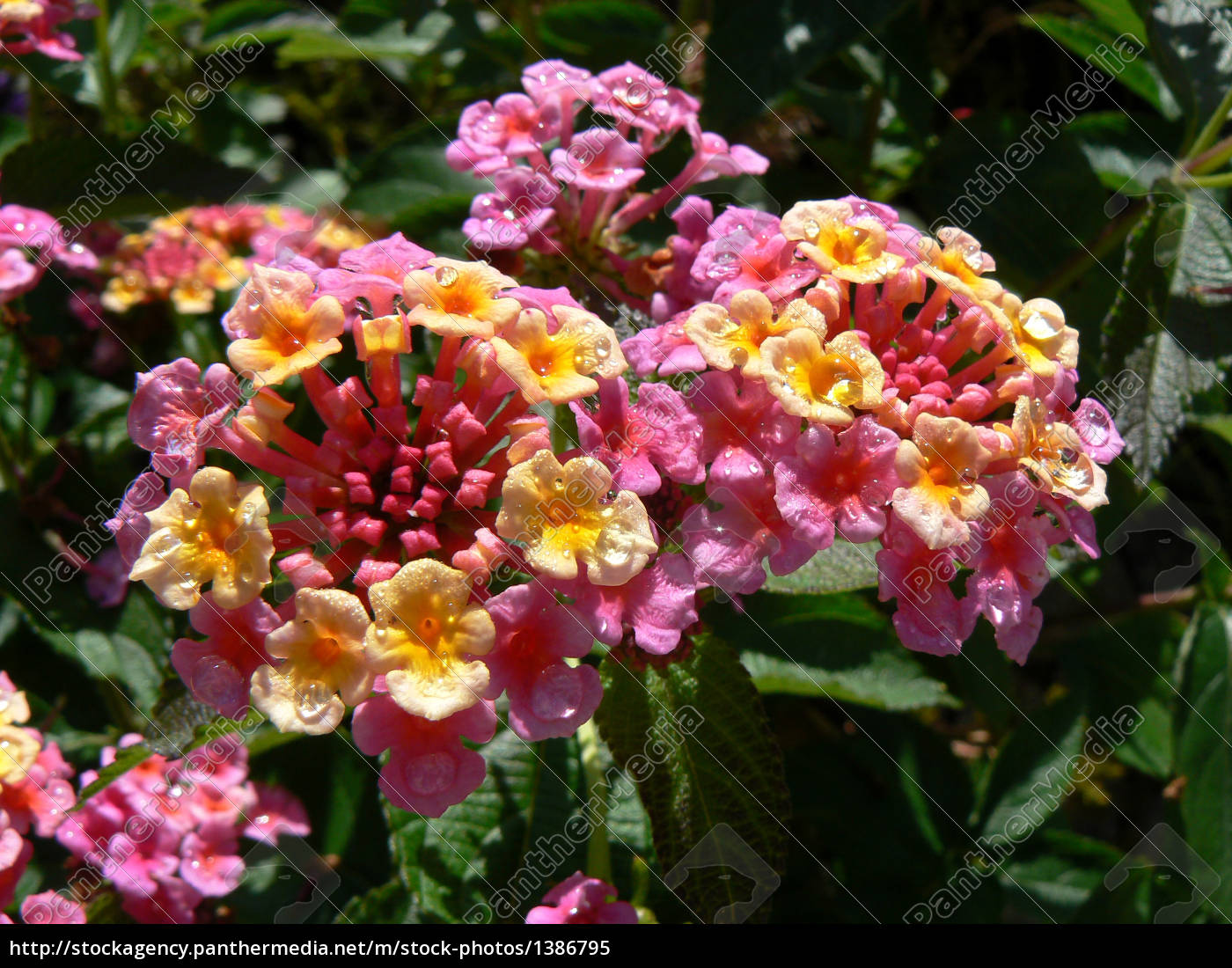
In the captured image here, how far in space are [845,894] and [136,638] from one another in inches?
61.1

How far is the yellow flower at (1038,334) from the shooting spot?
1.19 meters

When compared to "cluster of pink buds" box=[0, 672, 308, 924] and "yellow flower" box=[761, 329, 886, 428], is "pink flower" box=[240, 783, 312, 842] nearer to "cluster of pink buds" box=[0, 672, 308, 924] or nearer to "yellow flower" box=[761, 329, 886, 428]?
"cluster of pink buds" box=[0, 672, 308, 924]

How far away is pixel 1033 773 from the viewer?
1.98 m

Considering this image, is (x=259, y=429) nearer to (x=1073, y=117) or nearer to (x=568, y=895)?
(x=568, y=895)

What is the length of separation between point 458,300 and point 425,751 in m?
0.53

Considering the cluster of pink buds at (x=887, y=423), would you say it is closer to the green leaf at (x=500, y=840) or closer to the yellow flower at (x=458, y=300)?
the yellow flower at (x=458, y=300)

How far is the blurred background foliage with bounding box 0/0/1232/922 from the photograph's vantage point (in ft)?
5.24

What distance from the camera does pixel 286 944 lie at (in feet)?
4.84

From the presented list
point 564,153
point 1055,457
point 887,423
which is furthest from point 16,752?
point 1055,457

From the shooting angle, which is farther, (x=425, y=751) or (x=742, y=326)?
(x=742, y=326)

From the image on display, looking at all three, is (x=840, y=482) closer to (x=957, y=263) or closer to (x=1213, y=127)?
(x=957, y=263)

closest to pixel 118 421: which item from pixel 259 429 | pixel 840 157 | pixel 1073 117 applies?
pixel 259 429

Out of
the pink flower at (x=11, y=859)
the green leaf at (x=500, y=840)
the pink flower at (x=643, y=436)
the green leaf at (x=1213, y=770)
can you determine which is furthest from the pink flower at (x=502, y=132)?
the green leaf at (x=1213, y=770)

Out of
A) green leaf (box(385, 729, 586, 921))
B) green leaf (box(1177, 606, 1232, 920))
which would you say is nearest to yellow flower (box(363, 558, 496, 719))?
green leaf (box(385, 729, 586, 921))
